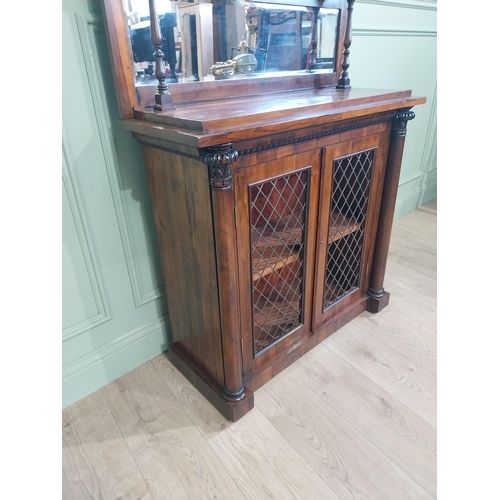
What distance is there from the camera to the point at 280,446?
1163mm

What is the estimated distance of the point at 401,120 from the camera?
4.51 feet

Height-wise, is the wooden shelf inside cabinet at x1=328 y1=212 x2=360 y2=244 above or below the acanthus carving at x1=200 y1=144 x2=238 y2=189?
below

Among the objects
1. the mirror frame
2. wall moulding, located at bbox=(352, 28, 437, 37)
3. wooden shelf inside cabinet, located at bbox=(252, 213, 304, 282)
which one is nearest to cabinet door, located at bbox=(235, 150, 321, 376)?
wooden shelf inside cabinet, located at bbox=(252, 213, 304, 282)

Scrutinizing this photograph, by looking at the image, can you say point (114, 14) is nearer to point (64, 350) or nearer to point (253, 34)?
point (253, 34)

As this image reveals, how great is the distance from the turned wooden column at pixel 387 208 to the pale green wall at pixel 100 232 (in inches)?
26.3

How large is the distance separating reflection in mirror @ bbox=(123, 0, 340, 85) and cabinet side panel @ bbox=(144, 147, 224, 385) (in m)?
0.29

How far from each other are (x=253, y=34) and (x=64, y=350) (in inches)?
48.4

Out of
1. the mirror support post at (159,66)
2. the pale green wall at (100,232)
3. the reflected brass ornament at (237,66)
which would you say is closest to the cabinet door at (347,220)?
the reflected brass ornament at (237,66)

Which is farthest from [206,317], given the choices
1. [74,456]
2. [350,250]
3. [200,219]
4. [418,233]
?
[418,233]

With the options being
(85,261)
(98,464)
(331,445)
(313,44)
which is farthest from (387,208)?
(98,464)

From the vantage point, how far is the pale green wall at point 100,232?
1042 millimetres

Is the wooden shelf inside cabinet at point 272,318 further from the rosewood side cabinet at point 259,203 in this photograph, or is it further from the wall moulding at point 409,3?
the wall moulding at point 409,3

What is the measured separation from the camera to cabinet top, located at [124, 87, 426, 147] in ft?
2.83

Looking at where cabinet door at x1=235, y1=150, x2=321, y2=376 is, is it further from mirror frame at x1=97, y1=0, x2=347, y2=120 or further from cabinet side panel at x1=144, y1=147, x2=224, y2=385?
mirror frame at x1=97, y1=0, x2=347, y2=120
